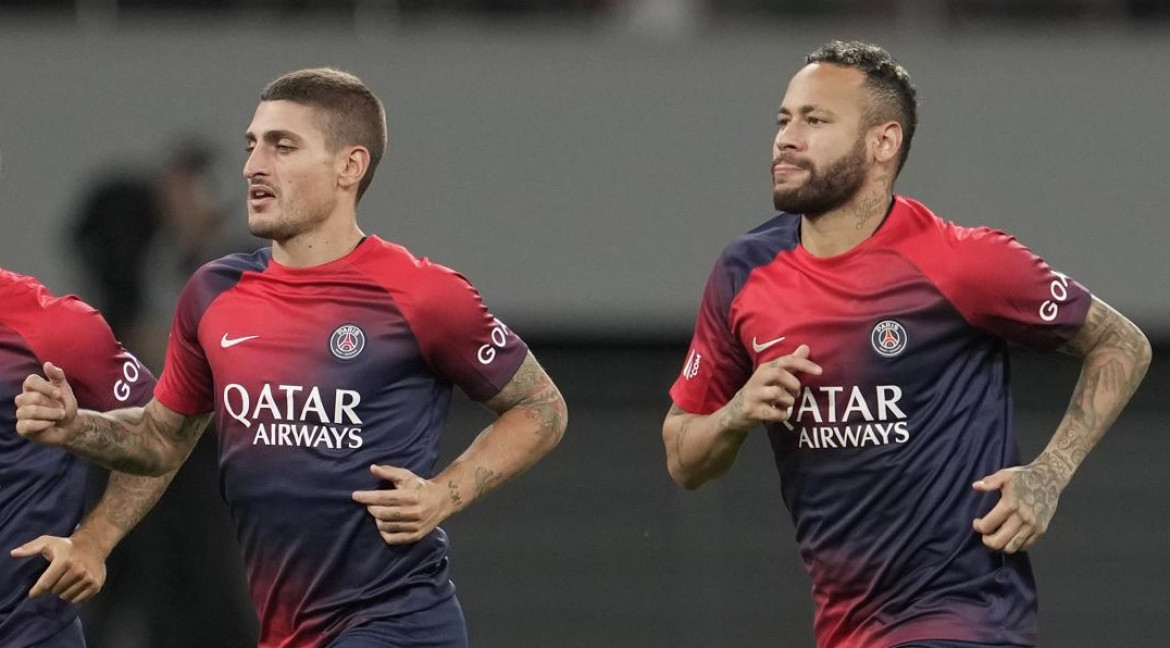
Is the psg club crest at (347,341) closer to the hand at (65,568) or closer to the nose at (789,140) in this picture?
the hand at (65,568)

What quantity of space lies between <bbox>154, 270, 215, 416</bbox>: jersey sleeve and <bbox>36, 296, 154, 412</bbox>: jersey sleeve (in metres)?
0.11

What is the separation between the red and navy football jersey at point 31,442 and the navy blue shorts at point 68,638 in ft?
0.05

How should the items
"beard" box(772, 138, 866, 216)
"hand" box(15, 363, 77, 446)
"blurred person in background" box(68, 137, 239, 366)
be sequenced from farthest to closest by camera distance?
"blurred person in background" box(68, 137, 239, 366)
"beard" box(772, 138, 866, 216)
"hand" box(15, 363, 77, 446)

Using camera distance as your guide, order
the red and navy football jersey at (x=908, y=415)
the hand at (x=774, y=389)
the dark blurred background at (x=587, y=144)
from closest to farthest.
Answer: the hand at (x=774, y=389) → the red and navy football jersey at (x=908, y=415) → the dark blurred background at (x=587, y=144)

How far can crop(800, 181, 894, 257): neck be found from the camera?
18.9 feet

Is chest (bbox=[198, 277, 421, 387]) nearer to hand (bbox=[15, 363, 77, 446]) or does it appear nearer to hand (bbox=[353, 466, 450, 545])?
hand (bbox=[353, 466, 450, 545])

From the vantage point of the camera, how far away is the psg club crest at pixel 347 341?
18.7ft

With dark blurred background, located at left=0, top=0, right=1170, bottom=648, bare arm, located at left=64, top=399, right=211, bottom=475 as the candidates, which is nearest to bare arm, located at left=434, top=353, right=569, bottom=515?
bare arm, located at left=64, top=399, right=211, bottom=475

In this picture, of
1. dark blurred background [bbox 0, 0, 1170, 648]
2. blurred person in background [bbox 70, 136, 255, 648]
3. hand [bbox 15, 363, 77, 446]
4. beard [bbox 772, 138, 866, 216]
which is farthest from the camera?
dark blurred background [bbox 0, 0, 1170, 648]

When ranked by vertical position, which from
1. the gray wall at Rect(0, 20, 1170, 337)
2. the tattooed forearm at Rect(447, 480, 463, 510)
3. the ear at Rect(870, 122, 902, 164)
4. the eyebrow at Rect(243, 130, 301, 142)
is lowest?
the gray wall at Rect(0, 20, 1170, 337)

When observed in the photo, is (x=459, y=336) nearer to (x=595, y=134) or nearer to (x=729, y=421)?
(x=729, y=421)

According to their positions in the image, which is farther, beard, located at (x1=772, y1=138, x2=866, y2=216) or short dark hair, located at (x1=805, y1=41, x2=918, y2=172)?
short dark hair, located at (x1=805, y1=41, x2=918, y2=172)

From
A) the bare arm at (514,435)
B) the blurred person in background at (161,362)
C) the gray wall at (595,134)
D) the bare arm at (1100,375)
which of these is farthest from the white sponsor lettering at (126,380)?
the gray wall at (595,134)

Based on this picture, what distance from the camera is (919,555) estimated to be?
18.2ft
